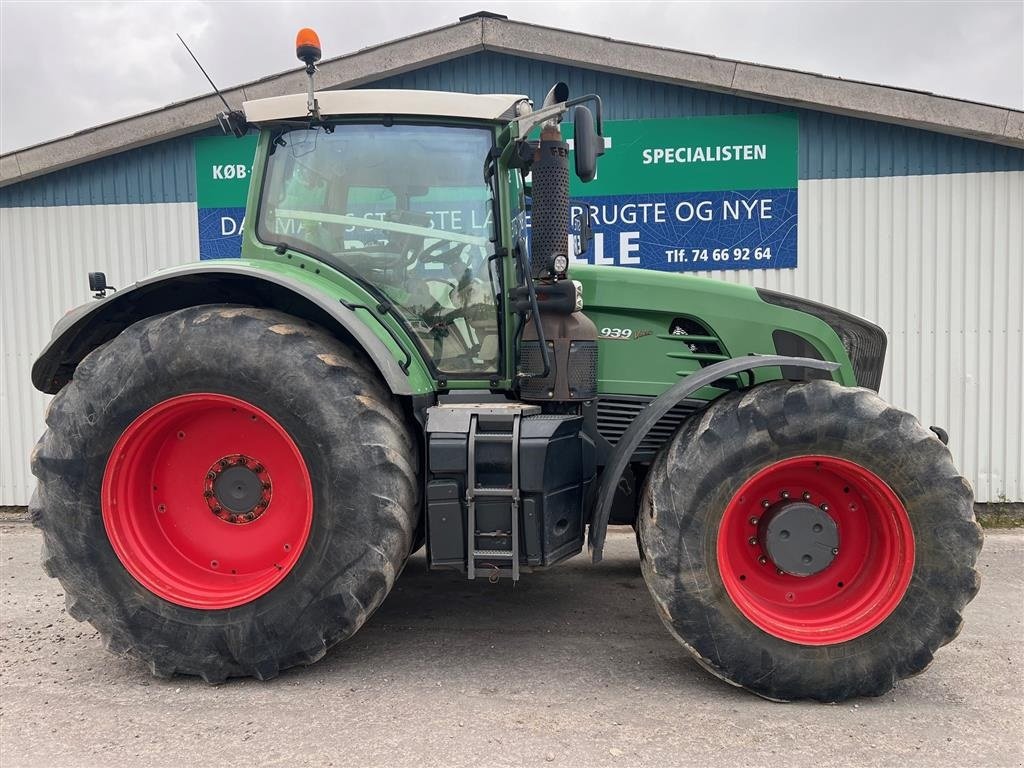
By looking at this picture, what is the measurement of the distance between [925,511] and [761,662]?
88cm

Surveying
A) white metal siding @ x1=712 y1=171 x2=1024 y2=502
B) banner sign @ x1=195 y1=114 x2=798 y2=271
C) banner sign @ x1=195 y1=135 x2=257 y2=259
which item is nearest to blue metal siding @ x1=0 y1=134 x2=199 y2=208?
banner sign @ x1=195 y1=135 x2=257 y2=259

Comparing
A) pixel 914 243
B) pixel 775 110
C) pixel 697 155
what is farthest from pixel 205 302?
pixel 914 243

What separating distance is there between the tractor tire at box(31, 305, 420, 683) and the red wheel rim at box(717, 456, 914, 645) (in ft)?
4.63

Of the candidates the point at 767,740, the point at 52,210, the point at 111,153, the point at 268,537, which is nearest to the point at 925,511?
the point at 767,740

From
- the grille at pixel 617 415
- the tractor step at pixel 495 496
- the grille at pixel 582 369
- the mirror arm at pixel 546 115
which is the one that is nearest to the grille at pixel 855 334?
the grille at pixel 617 415

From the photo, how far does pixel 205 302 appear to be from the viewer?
3377mm

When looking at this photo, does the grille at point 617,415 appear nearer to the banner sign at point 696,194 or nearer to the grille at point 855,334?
the grille at point 855,334

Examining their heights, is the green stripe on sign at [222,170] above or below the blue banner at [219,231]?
above

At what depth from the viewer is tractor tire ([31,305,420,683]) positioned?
9.59ft

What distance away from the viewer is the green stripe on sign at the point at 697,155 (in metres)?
6.12

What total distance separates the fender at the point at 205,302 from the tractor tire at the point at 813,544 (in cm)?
128

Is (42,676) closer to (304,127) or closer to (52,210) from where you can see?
(304,127)

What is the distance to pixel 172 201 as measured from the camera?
21.7ft

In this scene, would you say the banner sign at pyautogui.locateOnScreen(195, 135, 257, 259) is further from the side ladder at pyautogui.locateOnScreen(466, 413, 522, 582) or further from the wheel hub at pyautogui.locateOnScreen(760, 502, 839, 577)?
the wheel hub at pyautogui.locateOnScreen(760, 502, 839, 577)
